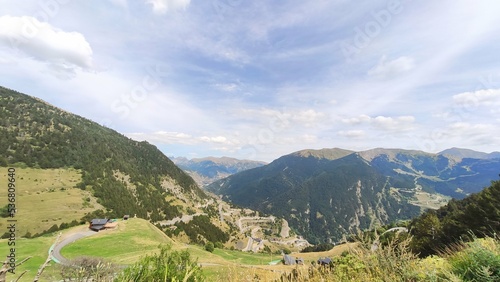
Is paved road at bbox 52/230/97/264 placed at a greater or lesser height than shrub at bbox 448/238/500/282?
lesser

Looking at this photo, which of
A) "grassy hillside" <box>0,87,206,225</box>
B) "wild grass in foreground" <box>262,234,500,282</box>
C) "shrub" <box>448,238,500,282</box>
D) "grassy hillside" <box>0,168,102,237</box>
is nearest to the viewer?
"shrub" <box>448,238,500,282</box>

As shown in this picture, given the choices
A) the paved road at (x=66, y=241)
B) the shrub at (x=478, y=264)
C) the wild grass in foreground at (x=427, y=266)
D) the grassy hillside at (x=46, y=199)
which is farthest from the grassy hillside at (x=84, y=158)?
the shrub at (x=478, y=264)

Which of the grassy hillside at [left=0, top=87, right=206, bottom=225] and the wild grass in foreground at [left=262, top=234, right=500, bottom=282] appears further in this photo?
the grassy hillside at [left=0, top=87, right=206, bottom=225]

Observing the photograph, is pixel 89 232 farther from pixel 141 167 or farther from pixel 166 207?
pixel 141 167

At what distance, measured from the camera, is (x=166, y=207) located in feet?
424

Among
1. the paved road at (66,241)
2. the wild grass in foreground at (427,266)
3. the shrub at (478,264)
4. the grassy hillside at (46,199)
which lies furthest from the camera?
the grassy hillside at (46,199)

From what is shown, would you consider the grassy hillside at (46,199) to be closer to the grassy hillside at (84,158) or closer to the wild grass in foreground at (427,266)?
the grassy hillside at (84,158)

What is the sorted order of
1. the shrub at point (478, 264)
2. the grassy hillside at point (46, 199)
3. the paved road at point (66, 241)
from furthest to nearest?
the grassy hillside at point (46, 199)
the paved road at point (66, 241)
the shrub at point (478, 264)

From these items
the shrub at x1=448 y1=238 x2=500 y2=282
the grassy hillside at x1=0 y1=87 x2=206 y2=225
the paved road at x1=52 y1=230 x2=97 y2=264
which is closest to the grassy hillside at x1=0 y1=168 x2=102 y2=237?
the grassy hillside at x1=0 y1=87 x2=206 y2=225

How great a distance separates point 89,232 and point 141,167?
136566 millimetres

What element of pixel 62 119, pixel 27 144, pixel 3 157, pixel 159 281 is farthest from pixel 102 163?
pixel 159 281

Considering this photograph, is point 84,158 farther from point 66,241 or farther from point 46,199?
point 66,241

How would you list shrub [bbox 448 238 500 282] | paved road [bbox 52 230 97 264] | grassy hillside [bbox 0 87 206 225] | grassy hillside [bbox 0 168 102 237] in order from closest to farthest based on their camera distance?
shrub [bbox 448 238 500 282], paved road [bbox 52 230 97 264], grassy hillside [bbox 0 168 102 237], grassy hillside [bbox 0 87 206 225]

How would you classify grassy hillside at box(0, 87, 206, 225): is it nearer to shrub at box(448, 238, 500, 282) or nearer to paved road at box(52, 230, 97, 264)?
paved road at box(52, 230, 97, 264)
